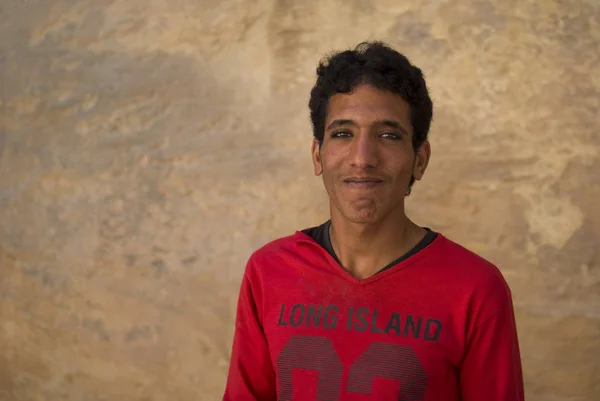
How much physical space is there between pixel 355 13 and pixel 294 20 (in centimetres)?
17

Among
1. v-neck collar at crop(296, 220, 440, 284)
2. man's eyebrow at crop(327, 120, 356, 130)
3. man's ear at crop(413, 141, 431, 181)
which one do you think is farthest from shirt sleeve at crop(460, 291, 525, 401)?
man's eyebrow at crop(327, 120, 356, 130)

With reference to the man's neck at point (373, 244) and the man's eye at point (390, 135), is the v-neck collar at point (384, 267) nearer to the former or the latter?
the man's neck at point (373, 244)

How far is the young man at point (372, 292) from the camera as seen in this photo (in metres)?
1.14

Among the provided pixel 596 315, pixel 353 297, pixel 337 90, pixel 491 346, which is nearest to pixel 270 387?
pixel 353 297

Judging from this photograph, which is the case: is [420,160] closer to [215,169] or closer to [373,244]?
[373,244]

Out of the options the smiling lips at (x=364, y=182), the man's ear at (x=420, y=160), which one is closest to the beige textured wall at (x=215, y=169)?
the man's ear at (x=420, y=160)

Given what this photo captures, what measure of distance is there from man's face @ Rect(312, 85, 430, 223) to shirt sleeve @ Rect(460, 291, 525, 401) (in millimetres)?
241

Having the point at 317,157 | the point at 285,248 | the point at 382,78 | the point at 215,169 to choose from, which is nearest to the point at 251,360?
the point at 285,248

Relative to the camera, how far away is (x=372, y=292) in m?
1.20

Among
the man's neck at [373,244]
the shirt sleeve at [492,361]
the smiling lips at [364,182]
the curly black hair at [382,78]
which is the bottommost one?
the shirt sleeve at [492,361]

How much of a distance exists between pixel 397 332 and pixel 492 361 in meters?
0.15

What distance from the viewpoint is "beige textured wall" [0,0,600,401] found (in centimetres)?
181

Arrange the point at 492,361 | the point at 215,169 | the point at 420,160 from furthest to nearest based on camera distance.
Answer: the point at 215,169, the point at 420,160, the point at 492,361

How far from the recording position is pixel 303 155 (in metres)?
1.97
